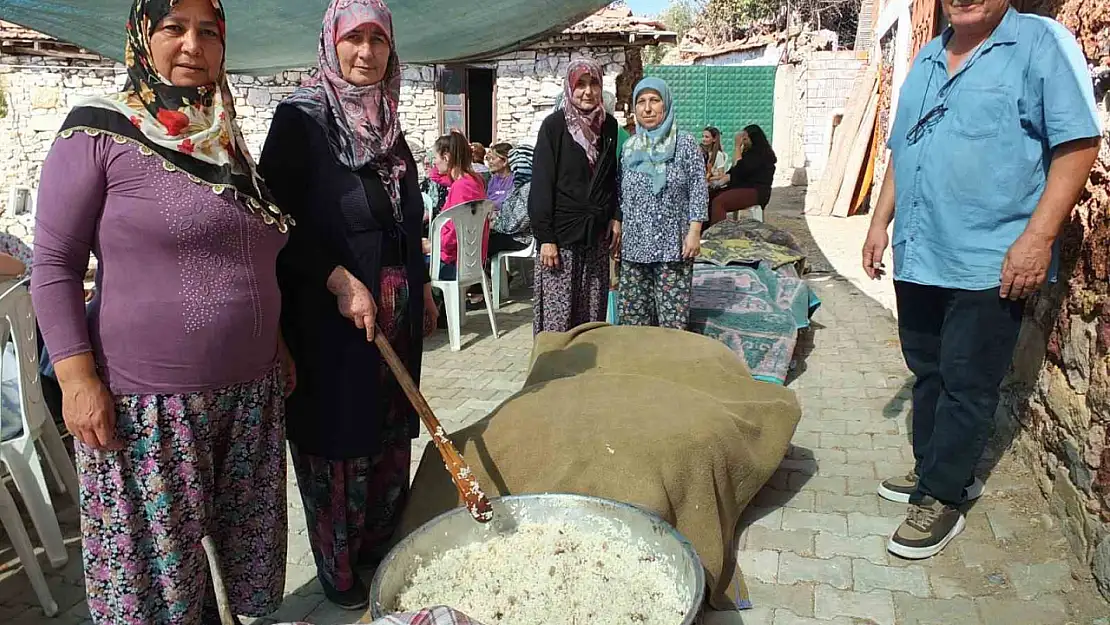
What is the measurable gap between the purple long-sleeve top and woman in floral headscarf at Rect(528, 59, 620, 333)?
2.37m

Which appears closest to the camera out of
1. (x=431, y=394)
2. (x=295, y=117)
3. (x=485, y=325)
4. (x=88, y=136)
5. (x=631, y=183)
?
(x=88, y=136)

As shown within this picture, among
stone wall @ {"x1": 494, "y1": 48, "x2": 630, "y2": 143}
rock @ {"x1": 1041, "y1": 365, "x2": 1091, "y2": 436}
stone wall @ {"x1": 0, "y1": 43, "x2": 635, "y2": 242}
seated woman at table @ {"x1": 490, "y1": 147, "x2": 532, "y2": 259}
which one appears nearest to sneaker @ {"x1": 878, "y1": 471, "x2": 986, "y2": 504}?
rock @ {"x1": 1041, "y1": 365, "x2": 1091, "y2": 436}

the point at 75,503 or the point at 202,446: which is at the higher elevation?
the point at 202,446

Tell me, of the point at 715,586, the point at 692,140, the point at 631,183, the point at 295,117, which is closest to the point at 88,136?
the point at 295,117

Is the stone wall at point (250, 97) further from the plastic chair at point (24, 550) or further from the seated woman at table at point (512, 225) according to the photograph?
the plastic chair at point (24, 550)

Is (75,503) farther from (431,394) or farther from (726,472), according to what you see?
(726,472)

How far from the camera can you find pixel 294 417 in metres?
2.22

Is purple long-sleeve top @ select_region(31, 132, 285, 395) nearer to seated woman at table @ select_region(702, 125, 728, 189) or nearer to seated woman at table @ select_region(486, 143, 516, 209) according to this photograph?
seated woman at table @ select_region(486, 143, 516, 209)

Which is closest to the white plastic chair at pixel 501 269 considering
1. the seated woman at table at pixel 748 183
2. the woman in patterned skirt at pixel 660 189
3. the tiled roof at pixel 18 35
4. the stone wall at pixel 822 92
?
the woman in patterned skirt at pixel 660 189

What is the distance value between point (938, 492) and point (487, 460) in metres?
1.54

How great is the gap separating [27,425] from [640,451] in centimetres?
200

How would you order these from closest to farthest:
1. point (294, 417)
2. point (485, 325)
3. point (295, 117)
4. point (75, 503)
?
point (295, 117) < point (294, 417) < point (75, 503) < point (485, 325)

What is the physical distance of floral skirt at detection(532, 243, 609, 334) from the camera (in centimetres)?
414

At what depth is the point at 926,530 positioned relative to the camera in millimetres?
2598
